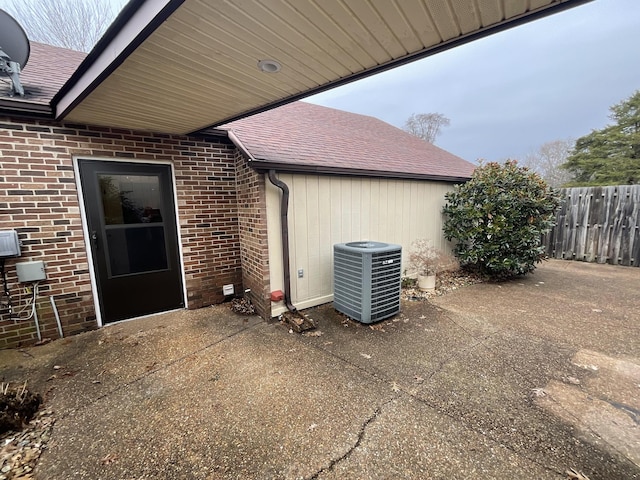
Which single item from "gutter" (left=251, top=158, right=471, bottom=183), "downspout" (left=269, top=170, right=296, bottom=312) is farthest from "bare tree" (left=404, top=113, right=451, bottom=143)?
"downspout" (left=269, top=170, right=296, bottom=312)

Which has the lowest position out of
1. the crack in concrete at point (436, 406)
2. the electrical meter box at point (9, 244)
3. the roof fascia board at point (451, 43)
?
the crack in concrete at point (436, 406)

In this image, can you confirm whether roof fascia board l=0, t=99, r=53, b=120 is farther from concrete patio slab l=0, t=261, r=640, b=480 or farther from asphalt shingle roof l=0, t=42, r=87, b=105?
concrete patio slab l=0, t=261, r=640, b=480

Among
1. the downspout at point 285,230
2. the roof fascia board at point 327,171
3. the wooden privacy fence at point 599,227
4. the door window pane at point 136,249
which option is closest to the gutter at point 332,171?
the roof fascia board at point 327,171

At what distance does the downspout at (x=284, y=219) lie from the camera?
11.2 ft

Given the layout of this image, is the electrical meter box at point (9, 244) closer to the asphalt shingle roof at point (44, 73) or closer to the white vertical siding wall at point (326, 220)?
the asphalt shingle roof at point (44, 73)

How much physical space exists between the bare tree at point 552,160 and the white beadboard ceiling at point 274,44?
17828mm

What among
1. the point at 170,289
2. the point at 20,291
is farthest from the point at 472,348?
the point at 20,291

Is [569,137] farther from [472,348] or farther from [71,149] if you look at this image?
[71,149]

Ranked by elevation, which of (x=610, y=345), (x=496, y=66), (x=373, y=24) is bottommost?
Result: (x=610, y=345)

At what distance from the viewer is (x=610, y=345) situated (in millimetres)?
2906

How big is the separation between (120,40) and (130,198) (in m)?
2.37

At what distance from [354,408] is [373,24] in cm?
267

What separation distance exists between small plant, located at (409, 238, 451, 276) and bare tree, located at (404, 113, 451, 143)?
546 inches

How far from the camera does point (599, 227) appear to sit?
6.58m
